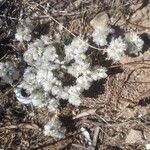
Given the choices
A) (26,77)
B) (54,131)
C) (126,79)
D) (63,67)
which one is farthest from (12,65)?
(126,79)

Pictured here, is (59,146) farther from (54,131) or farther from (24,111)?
(24,111)

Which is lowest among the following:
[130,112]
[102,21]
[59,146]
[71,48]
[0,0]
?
[59,146]

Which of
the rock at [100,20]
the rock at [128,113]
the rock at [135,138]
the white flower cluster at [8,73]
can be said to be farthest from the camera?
the rock at [100,20]

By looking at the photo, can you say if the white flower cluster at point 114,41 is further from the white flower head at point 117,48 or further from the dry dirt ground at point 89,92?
the dry dirt ground at point 89,92

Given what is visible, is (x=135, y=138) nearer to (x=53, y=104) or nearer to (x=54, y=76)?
(x=53, y=104)

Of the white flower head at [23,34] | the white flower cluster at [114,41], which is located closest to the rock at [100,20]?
the white flower cluster at [114,41]

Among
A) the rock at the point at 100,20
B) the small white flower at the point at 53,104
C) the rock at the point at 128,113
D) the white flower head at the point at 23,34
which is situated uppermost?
the rock at the point at 100,20

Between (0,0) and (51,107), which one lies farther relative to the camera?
(0,0)
